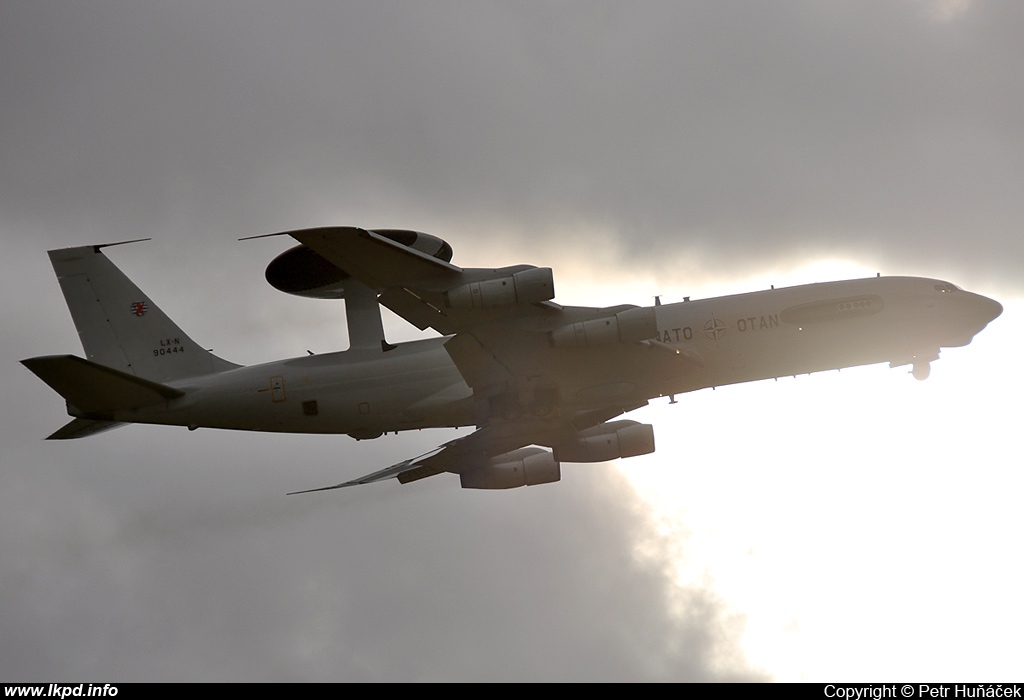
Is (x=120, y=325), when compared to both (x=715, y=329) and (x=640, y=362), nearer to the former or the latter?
(x=640, y=362)

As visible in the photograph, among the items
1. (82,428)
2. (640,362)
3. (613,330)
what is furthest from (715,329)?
(82,428)

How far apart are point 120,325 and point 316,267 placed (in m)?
11.1

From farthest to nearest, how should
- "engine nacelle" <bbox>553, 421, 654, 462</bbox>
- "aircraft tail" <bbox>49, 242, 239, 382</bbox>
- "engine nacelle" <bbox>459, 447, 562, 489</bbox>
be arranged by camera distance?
1. "engine nacelle" <bbox>459, 447, 562, 489</bbox>
2. "engine nacelle" <bbox>553, 421, 654, 462</bbox>
3. "aircraft tail" <bbox>49, 242, 239, 382</bbox>

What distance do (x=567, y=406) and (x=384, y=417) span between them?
697cm

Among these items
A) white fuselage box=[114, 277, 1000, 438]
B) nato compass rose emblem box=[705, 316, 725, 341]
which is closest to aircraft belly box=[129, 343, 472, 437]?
white fuselage box=[114, 277, 1000, 438]

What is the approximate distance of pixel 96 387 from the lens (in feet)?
122

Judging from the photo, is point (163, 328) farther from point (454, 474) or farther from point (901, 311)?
point (901, 311)

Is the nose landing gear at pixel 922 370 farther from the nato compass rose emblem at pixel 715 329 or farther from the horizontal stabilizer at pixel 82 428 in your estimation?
the horizontal stabilizer at pixel 82 428

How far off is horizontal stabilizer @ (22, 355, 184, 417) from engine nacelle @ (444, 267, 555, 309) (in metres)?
12.5

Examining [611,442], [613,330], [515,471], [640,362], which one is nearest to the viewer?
[613,330]

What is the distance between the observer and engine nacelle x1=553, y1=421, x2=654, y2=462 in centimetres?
4272

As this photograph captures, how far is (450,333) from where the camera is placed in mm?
36375

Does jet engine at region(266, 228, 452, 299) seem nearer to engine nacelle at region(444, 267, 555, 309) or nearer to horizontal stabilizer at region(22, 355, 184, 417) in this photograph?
engine nacelle at region(444, 267, 555, 309)

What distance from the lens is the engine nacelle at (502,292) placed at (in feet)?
112
